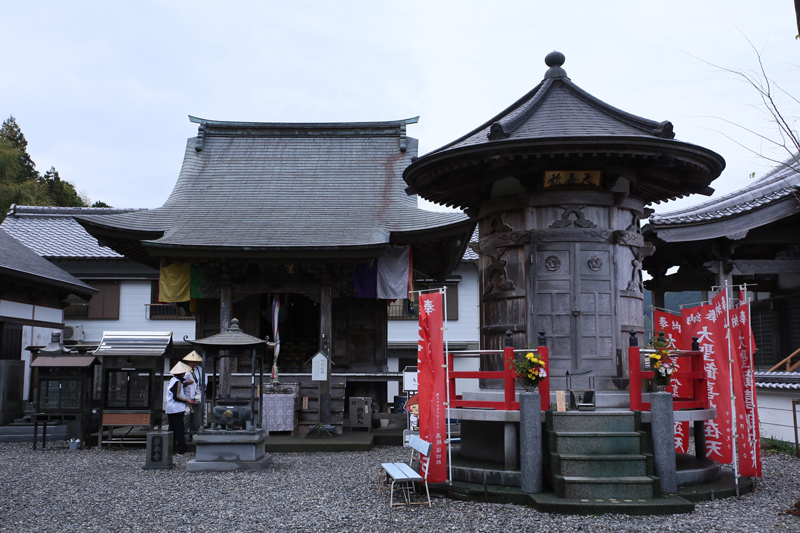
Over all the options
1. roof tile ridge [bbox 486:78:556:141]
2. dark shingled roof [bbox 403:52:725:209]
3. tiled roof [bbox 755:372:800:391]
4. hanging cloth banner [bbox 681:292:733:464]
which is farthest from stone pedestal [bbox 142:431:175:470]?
tiled roof [bbox 755:372:800:391]

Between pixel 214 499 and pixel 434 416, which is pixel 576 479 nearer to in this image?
pixel 434 416

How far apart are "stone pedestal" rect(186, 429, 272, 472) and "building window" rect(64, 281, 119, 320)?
15.9 m

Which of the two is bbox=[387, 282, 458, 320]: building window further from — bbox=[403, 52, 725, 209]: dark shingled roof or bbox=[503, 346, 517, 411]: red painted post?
bbox=[503, 346, 517, 411]: red painted post

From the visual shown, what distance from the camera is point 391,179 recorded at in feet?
64.0

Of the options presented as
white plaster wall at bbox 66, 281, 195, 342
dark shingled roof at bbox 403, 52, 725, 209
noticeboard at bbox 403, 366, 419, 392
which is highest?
dark shingled roof at bbox 403, 52, 725, 209

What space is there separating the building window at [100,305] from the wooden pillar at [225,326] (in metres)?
11.7

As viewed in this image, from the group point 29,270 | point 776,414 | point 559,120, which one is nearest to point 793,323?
point 776,414

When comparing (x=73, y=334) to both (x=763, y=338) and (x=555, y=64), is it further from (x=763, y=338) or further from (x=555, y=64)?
(x=763, y=338)

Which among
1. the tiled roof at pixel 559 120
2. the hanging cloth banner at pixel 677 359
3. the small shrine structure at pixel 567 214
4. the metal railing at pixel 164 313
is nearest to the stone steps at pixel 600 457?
the small shrine structure at pixel 567 214

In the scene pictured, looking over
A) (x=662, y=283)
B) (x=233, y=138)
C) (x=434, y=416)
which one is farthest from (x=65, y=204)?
(x=434, y=416)

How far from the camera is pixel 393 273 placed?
16.5 m

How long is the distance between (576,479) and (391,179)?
12856 mm

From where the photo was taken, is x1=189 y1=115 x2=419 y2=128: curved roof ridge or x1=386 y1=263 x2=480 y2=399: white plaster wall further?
x1=386 y1=263 x2=480 y2=399: white plaster wall

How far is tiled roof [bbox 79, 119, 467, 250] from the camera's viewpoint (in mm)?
16047
